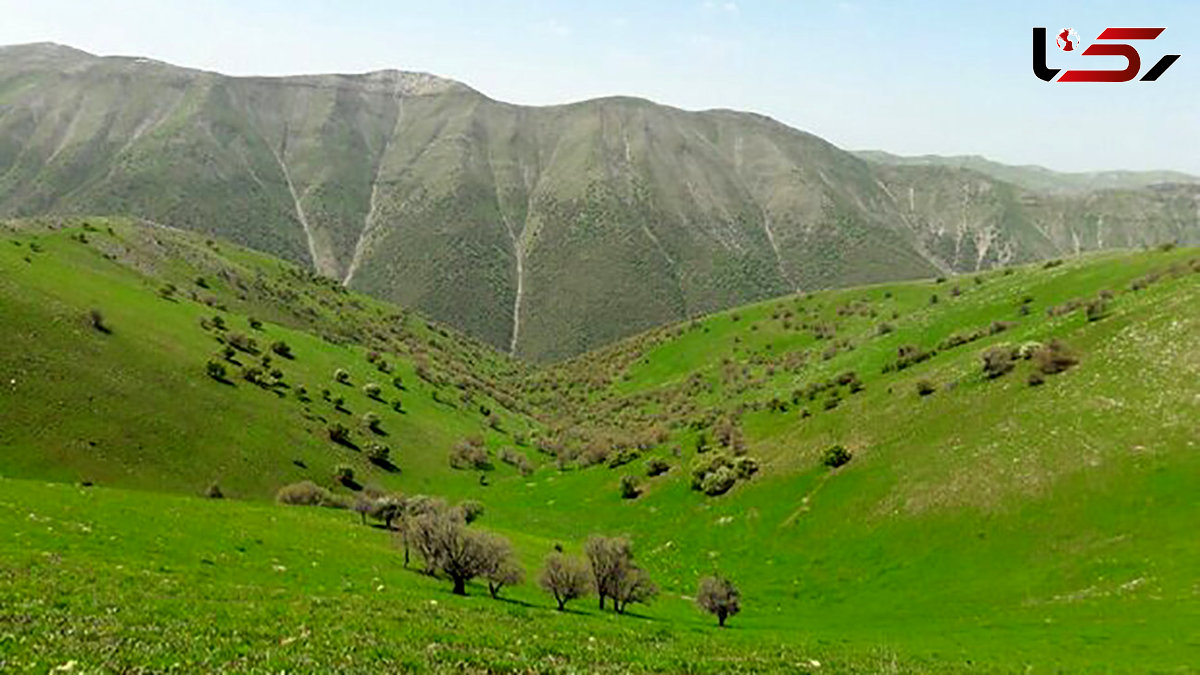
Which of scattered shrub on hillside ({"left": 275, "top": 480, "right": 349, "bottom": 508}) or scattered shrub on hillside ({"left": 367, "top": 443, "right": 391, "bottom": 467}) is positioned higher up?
scattered shrub on hillside ({"left": 275, "top": 480, "right": 349, "bottom": 508})

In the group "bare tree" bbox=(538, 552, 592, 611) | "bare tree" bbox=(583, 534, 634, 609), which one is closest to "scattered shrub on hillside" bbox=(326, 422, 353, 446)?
"bare tree" bbox=(583, 534, 634, 609)

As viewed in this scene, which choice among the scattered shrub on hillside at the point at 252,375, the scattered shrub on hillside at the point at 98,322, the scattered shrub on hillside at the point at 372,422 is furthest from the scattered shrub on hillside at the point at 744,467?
the scattered shrub on hillside at the point at 98,322

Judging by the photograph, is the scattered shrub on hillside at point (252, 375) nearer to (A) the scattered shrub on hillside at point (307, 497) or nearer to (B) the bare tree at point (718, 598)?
(A) the scattered shrub on hillside at point (307, 497)

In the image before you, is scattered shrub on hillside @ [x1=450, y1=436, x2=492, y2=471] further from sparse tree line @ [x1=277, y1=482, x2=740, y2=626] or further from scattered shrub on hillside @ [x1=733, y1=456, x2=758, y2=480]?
sparse tree line @ [x1=277, y1=482, x2=740, y2=626]

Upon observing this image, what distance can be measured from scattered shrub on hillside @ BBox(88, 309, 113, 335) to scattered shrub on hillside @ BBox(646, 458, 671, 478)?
64033mm

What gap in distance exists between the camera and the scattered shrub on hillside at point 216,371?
305 ft

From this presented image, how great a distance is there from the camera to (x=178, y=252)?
15725 centimetres

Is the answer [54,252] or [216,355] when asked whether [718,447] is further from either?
[54,252]

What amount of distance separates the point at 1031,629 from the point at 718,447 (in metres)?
50.4

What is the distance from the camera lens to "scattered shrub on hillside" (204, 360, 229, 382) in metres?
93.0

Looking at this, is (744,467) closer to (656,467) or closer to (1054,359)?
(656,467)

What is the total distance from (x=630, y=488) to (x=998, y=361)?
40635 millimetres

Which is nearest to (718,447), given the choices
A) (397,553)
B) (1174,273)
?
(397,553)

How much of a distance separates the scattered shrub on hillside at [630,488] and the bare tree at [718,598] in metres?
43.4
